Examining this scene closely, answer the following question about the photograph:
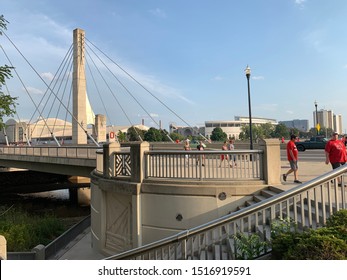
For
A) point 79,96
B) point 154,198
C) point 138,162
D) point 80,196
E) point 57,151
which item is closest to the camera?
point 154,198

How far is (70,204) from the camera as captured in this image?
29469mm

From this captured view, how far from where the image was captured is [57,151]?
2261 centimetres

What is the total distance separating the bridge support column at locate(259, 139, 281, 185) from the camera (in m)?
7.98

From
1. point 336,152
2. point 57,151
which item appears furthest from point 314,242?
point 57,151

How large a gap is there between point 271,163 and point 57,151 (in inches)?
737

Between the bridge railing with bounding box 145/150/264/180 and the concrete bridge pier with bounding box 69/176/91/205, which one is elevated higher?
the bridge railing with bounding box 145/150/264/180

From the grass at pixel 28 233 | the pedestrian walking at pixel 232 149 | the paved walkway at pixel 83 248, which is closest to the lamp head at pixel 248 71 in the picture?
the pedestrian walking at pixel 232 149

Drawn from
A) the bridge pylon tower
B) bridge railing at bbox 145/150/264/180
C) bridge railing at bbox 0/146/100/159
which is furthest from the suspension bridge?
the bridge pylon tower

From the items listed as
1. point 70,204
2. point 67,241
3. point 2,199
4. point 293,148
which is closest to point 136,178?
point 293,148

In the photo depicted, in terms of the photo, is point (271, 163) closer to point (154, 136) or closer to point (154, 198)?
point (154, 198)

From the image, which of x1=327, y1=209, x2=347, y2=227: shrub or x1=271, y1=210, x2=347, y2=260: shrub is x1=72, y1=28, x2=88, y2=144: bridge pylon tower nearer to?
x1=271, y1=210, x2=347, y2=260: shrub

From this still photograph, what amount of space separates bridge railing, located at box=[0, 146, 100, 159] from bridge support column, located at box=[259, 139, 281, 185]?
1267 cm

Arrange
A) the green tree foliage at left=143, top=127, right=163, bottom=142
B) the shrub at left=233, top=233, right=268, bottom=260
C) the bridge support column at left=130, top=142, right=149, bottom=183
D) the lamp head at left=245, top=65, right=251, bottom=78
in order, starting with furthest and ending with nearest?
the green tree foliage at left=143, top=127, right=163, bottom=142, the lamp head at left=245, top=65, right=251, bottom=78, the bridge support column at left=130, top=142, right=149, bottom=183, the shrub at left=233, top=233, right=268, bottom=260
